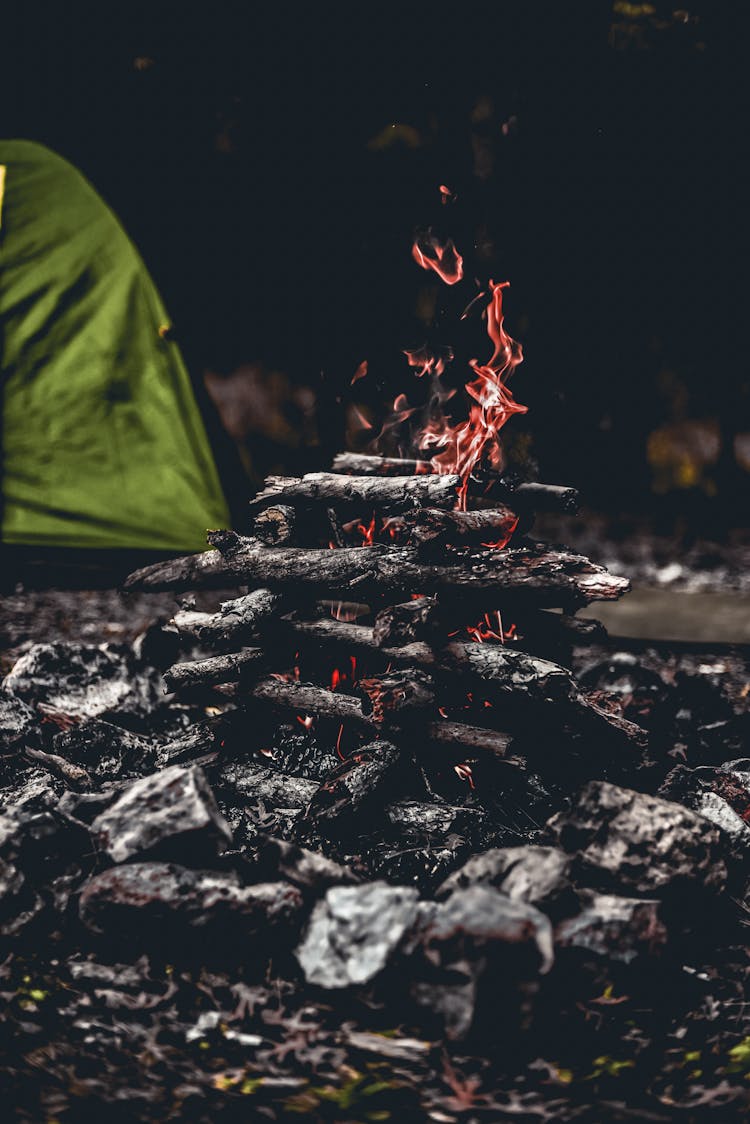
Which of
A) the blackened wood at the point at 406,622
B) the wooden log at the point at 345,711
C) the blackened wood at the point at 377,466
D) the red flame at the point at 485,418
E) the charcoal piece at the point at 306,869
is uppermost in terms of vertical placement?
the red flame at the point at 485,418

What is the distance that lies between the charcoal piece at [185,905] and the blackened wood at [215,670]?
0.92 meters

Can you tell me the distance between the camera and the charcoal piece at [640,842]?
3107 mm

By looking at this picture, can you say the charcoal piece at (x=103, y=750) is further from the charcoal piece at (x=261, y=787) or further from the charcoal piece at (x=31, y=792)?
the charcoal piece at (x=261, y=787)

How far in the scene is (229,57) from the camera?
707 cm

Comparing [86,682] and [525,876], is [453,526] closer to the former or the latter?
[525,876]

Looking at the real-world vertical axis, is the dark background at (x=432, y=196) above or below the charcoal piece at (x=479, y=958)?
above

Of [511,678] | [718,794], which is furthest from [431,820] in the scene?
[718,794]

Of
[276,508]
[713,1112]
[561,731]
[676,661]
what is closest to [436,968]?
[713,1112]

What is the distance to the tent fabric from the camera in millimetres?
6426

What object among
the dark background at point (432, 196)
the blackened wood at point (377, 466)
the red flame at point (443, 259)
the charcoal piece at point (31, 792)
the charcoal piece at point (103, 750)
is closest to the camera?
the charcoal piece at point (31, 792)

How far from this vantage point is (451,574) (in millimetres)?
3561

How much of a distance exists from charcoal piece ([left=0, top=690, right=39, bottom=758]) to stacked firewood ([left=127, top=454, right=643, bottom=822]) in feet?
2.21

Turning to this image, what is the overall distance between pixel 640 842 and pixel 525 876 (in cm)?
38

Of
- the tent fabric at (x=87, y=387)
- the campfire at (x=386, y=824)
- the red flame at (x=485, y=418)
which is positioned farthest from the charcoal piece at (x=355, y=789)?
the tent fabric at (x=87, y=387)
